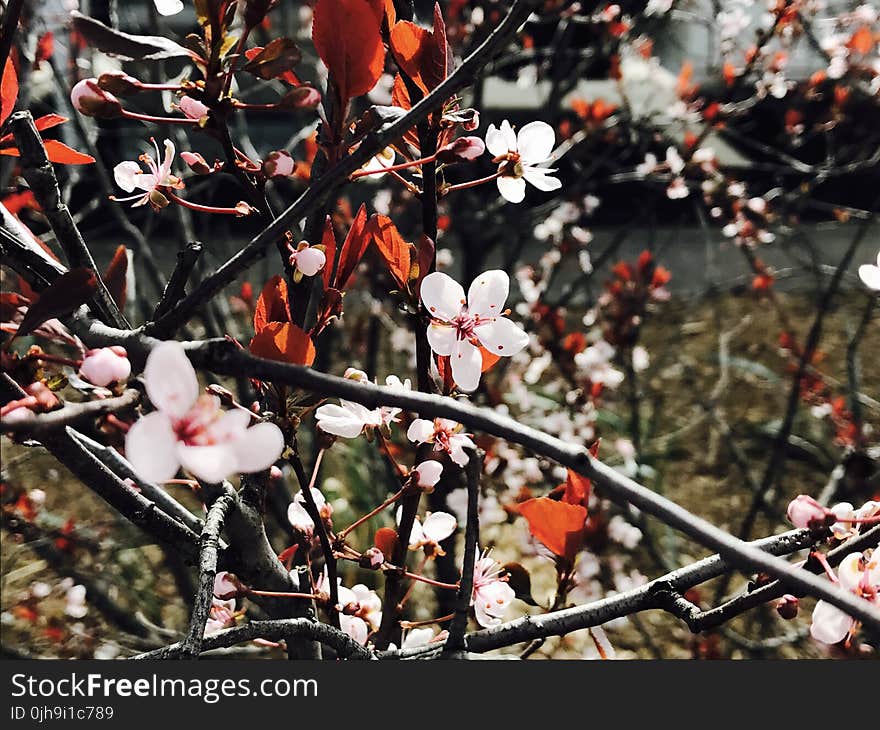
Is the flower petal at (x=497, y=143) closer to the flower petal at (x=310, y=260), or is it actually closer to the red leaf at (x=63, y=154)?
the flower petal at (x=310, y=260)

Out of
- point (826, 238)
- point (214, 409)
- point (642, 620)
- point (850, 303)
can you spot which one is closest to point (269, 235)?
point (214, 409)

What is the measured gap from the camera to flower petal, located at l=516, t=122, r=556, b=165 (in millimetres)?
551

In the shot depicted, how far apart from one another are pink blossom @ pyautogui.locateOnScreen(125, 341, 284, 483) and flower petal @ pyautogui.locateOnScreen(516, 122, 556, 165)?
30cm

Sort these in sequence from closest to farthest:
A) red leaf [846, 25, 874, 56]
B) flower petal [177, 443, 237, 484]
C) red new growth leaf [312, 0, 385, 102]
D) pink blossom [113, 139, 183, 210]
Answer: flower petal [177, 443, 237, 484]
red new growth leaf [312, 0, 385, 102]
pink blossom [113, 139, 183, 210]
red leaf [846, 25, 874, 56]

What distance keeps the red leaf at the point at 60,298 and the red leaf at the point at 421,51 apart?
246mm

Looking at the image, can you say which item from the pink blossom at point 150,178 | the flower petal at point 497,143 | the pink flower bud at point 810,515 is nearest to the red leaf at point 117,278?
the pink blossom at point 150,178

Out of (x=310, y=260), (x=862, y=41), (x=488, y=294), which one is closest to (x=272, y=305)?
(x=310, y=260)

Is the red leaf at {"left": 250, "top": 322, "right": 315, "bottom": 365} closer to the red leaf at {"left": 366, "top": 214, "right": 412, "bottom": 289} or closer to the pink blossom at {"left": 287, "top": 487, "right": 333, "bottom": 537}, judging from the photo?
the red leaf at {"left": 366, "top": 214, "right": 412, "bottom": 289}

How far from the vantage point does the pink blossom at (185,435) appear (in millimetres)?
340

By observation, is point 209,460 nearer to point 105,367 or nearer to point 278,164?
point 105,367

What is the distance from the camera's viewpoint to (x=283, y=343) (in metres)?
0.46

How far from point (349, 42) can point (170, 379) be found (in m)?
0.23

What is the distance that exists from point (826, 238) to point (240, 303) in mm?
4016

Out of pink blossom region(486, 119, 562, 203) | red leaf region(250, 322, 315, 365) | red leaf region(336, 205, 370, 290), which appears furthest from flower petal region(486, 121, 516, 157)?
red leaf region(250, 322, 315, 365)
